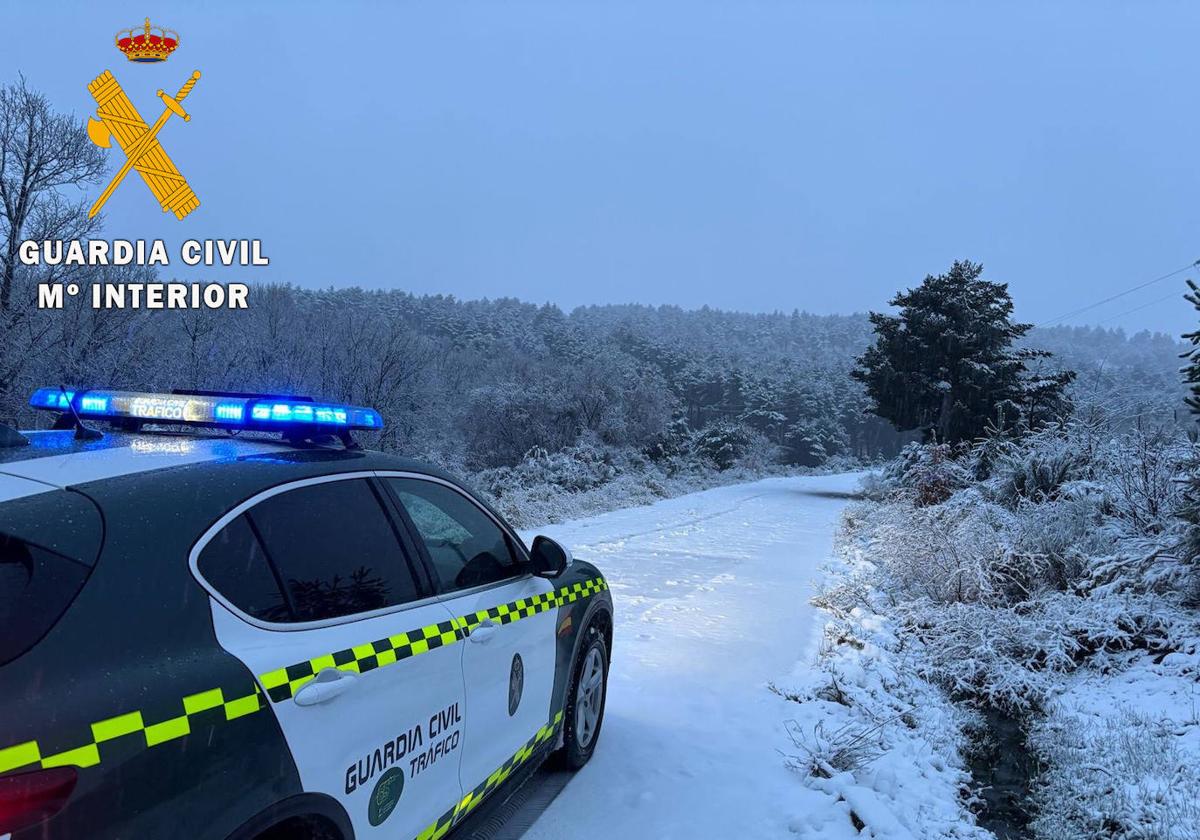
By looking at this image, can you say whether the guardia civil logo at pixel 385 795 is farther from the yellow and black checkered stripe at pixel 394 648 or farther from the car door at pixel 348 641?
the yellow and black checkered stripe at pixel 394 648

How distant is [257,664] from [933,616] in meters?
6.72

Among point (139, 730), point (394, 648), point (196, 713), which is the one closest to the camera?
point (139, 730)

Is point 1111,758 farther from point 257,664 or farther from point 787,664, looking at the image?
point 257,664

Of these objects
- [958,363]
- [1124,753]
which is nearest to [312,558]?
[1124,753]

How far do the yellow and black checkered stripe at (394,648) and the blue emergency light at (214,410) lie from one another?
2.62 ft

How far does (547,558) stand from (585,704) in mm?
1248

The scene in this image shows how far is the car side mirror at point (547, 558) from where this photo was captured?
345 cm

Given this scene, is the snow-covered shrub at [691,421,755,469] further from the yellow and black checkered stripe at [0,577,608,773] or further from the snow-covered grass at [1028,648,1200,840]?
the yellow and black checkered stripe at [0,577,608,773]

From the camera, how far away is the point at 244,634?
6.14 ft

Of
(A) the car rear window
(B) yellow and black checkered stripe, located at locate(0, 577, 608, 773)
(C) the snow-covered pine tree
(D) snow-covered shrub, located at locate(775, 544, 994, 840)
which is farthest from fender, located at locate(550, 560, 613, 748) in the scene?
(C) the snow-covered pine tree

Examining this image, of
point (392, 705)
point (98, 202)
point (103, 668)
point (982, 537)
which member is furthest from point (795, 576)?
point (98, 202)

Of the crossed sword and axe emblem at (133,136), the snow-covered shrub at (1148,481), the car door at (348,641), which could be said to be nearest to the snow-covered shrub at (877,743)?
the car door at (348,641)

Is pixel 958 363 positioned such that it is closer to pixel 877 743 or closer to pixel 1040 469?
pixel 1040 469

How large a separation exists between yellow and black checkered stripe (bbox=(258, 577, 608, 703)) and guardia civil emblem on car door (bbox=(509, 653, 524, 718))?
7.0 inches
